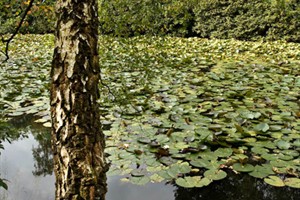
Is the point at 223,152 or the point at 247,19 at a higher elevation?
the point at 247,19

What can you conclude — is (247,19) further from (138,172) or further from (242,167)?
(138,172)

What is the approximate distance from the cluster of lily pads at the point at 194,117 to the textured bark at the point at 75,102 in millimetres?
306

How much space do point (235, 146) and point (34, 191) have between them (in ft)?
4.85

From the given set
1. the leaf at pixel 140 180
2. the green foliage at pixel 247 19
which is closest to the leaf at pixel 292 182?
the leaf at pixel 140 180

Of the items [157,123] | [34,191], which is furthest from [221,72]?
[34,191]

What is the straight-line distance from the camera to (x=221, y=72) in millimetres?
4887

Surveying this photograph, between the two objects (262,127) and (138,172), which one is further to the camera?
(262,127)

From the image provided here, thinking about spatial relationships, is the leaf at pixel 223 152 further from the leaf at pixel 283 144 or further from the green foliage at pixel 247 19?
the green foliage at pixel 247 19

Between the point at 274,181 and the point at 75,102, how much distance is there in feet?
4.70

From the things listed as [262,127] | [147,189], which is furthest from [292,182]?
[147,189]

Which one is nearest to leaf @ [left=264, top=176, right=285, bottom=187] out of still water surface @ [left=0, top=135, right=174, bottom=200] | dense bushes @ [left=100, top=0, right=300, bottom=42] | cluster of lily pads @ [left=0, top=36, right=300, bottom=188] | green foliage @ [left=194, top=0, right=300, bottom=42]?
cluster of lily pads @ [left=0, top=36, right=300, bottom=188]

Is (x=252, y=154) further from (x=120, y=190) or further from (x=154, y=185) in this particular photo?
(x=120, y=190)

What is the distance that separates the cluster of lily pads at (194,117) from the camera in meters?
2.21

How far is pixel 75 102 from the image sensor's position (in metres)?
1.14
